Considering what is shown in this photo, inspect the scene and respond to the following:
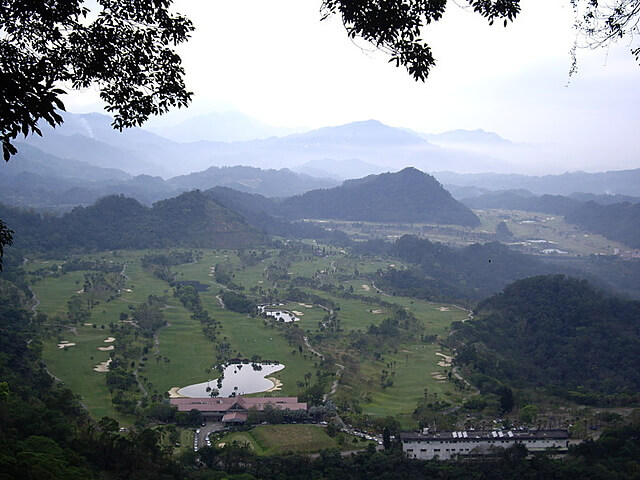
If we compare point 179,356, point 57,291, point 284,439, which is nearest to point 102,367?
point 179,356

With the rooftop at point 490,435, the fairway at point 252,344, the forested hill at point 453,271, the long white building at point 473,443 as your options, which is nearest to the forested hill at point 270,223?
the forested hill at point 453,271

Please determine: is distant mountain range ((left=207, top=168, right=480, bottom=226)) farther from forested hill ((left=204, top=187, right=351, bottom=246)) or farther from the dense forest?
the dense forest

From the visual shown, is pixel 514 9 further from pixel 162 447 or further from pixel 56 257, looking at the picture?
pixel 56 257

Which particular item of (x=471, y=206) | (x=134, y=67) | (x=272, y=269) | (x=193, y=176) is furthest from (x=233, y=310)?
(x=193, y=176)

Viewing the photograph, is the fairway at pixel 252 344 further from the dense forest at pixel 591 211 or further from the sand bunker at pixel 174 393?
the dense forest at pixel 591 211

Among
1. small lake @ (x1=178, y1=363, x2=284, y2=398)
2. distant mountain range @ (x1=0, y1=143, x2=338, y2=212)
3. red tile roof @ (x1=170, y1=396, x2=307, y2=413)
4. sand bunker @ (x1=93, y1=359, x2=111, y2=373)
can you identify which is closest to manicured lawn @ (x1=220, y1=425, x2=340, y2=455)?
red tile roof @ (x1=170, y1=396, x2=307, y2=413)
